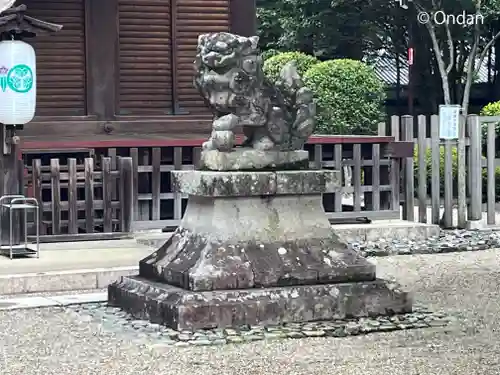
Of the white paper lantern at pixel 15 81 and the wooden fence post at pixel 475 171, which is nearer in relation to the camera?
the white paper lantern at pixel 15 81

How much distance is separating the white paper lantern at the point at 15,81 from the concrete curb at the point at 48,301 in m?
2.84

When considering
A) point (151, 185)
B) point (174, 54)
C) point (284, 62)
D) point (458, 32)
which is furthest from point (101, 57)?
point (458, 32)

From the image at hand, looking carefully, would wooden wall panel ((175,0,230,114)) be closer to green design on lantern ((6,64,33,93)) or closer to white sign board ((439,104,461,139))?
white sign board ((439,104,461,139))

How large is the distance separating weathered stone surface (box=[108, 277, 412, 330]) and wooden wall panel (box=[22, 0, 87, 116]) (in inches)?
250

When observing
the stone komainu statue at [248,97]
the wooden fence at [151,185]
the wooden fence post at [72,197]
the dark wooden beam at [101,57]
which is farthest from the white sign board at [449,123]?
the stone komainu statue at [248,97]

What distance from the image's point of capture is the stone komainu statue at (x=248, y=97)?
8.03 m

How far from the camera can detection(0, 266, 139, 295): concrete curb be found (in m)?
9.41

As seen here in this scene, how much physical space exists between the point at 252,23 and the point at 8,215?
5.25 m

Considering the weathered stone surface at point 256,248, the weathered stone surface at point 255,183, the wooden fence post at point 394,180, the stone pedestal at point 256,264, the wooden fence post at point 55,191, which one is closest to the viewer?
the stone pedestal at point 256,264

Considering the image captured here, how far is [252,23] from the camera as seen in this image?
48.8ft

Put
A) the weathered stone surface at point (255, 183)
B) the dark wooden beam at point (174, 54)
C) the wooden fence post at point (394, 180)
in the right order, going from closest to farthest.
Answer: the weathered stone surface at point (255, 183) < the wooden fence post at point (394, 180) < the dark wooden beam at point (174, 54)

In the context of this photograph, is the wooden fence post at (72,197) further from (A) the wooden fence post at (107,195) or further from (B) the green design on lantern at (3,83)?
(B) the green design on lantern at (3,83)

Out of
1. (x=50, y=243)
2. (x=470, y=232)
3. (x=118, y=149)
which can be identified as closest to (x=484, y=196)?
(x=470, y=232)

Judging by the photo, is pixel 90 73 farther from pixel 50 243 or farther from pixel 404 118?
pixel 404 118
